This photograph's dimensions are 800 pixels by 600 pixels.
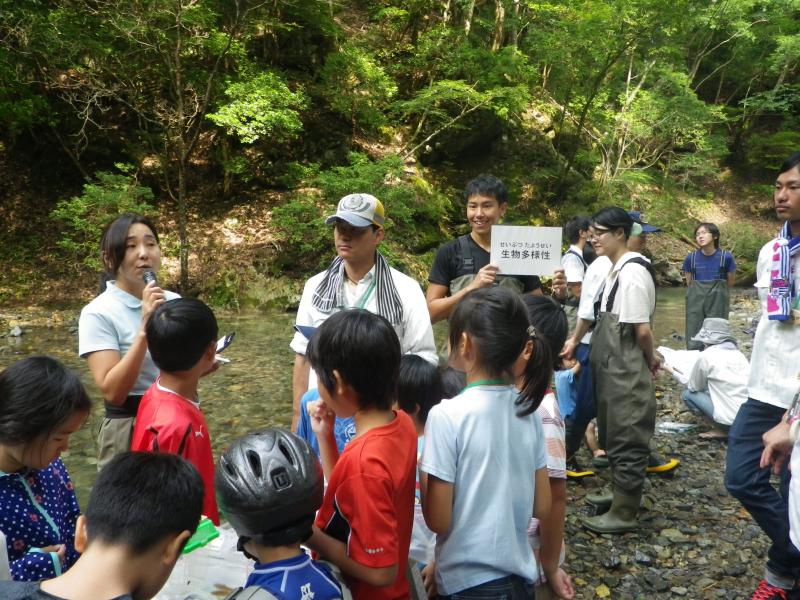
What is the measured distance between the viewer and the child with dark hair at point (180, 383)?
204cm

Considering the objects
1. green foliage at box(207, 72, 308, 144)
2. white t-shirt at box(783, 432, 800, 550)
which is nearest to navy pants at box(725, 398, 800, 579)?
white t-shirt at box(783, 432, 800, 550)

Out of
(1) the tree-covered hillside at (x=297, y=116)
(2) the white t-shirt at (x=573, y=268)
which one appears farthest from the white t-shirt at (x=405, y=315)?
(1) the tree-covered hillside at (x=297, y=116)

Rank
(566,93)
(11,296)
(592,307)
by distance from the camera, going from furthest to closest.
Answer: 1. (566,93)
2. (11,296)
3. (592,307)

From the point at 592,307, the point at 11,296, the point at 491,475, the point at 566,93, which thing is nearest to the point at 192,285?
the point at 11,296

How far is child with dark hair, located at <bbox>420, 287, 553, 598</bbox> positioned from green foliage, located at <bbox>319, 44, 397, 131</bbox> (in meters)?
13.6

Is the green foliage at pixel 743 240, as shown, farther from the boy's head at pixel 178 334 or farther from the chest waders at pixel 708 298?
the boy's head at pixel 178 334

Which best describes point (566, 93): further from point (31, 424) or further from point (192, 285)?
point (31, 424)

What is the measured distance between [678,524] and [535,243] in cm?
227

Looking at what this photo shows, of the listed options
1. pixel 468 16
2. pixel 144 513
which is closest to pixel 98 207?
pixel 144 513

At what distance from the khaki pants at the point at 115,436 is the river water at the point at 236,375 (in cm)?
229

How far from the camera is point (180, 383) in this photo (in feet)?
7.18

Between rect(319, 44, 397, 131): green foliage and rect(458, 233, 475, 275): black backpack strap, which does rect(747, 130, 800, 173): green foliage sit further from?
rect(458, 233, 475, 275): black backpack strap

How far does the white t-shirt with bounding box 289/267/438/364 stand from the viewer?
2.68 metres

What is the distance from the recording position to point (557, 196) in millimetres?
17625
